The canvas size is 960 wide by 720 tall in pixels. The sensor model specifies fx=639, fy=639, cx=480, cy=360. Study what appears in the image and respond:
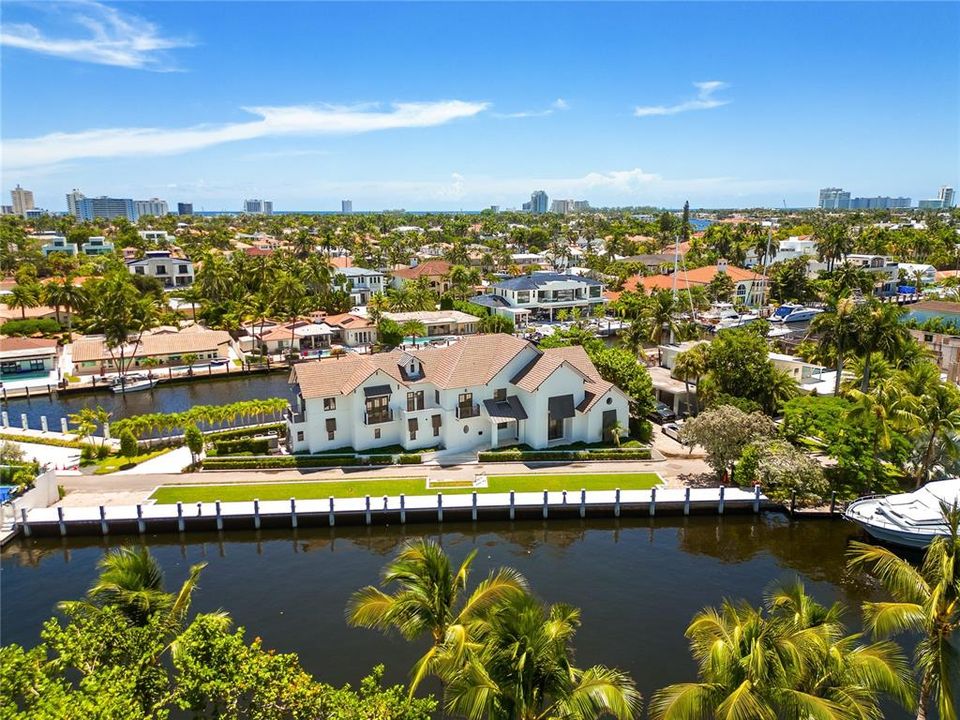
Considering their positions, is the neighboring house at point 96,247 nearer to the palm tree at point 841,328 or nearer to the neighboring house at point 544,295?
the neighboring house at point 544,295

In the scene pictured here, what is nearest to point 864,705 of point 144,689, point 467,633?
point 467,633

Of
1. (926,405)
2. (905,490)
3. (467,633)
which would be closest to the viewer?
(467,633)

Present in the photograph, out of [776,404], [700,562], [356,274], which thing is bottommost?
[700,562]

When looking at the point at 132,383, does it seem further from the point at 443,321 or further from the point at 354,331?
the point at 443,321

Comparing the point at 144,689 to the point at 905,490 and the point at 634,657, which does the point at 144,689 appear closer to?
the point at 634,657

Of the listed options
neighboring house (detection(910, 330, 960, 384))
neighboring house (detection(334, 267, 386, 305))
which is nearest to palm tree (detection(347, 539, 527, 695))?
neighboring house (detection(910, 330, 960, 384))

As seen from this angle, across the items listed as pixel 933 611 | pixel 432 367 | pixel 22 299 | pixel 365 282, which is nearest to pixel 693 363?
pixel 432 367

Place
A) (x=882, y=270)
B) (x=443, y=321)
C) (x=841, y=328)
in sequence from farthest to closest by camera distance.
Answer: (x=882, y=270) < (x=443, y=321) < (x=841, y=328)
